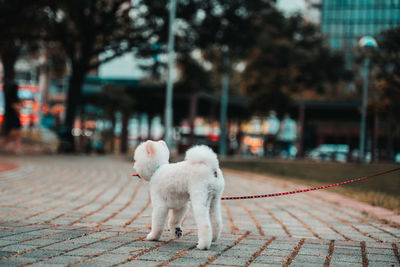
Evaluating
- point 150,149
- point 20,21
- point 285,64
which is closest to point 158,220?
point 150,149

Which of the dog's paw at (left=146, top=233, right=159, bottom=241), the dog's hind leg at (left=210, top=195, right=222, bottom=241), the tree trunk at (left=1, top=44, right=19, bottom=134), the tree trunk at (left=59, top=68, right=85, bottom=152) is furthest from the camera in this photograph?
the tree trunk at (left=1, top=44, right=19, bottom=134)

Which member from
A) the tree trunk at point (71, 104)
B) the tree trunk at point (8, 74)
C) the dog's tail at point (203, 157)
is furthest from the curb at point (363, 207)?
the tree trunk at point (8, 74)

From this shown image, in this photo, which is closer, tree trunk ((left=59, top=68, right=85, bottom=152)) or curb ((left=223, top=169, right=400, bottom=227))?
curb ((left=223, top=169, right=400, bottom=227))

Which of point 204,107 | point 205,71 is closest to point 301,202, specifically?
point 205,71

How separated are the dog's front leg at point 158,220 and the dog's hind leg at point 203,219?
0.44 metres

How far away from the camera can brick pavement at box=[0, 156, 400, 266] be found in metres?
4.18

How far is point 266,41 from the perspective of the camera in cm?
3456

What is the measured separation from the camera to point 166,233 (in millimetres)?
5543

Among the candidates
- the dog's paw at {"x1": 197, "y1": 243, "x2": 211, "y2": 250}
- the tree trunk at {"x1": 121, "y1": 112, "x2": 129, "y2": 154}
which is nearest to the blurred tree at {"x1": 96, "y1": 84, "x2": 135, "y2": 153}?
the tree trunk at {"x1": 121, "y1": 112, "x2": 129, "y2": 154}

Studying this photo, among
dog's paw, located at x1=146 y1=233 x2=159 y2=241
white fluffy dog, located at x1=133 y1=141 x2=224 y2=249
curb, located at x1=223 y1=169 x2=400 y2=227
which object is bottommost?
curb, located at x1=223 y1=169 x2=400 y2=227

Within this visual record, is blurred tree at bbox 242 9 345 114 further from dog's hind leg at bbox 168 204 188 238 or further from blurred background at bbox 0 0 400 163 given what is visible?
dog's hind leg at bbox 168 204 188 238

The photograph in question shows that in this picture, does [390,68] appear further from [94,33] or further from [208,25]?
[94,33]

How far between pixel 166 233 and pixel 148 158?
111 centimetres

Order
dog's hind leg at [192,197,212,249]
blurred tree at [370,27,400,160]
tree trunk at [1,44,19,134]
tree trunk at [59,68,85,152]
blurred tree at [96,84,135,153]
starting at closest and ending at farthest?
1. dog's hind leg at [192,197,212,249]
2. blurred tree at [370,27,400,160]
3. tree trunk at [59,68,85,152]
4. tree trunk at [1,44,19,134]
5. blurred tree at [96,84,135,153]
